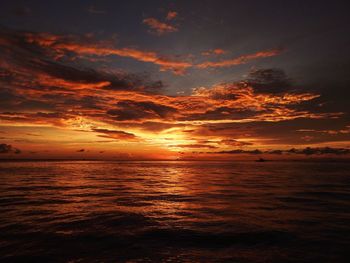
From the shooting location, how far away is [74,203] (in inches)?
991

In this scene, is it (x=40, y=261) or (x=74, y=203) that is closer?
(x=40, y=261)

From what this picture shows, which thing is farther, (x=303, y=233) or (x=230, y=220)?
(x=230, y=220)

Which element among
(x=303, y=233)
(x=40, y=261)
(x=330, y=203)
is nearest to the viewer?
(x=40, y=261)

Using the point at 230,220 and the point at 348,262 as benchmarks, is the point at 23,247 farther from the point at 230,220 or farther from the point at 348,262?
the point at 348,262

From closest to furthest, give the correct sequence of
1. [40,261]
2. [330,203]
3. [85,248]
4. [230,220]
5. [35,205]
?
[40,261] < [85,248] < [230,220] < [35,205] < [330,203]

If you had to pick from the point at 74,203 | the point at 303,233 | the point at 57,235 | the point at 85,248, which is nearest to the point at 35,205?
the point at 74,203

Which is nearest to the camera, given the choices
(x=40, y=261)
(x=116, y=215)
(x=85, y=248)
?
(x=40, y=261)

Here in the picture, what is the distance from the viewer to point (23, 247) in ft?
41.9

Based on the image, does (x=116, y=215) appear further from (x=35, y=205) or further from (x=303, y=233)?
(x=303, y=233)

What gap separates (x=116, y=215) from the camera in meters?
20.3

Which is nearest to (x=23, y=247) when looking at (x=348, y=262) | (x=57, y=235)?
(x=57, y=235)

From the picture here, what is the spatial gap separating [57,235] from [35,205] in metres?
11.2

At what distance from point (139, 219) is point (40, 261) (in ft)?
28.3

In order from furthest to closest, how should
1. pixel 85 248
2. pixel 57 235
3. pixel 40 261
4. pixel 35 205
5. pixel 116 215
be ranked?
pixel 35 205
pixel 116 215
pixel 57 235
pixel 85 248
pixel 40 261
